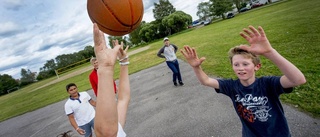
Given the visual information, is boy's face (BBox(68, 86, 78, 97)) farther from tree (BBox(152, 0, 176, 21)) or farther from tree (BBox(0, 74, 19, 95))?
tree (BBox(0, 74, 19, 95))

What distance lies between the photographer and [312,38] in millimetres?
9414

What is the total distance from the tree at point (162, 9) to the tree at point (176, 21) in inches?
298

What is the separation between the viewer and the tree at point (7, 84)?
78.2 m

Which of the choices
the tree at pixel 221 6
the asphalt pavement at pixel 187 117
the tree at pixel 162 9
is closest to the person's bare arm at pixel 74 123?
the asphalt pavement at pixel 187 117

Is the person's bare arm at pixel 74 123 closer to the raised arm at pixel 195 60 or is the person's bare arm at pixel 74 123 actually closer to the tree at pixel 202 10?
the raised arm at pixel 195 60

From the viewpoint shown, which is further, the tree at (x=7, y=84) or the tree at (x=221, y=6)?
the tree at (x=7, y=84)

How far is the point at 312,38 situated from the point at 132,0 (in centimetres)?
1016

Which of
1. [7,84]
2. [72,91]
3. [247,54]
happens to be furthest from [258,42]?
[7,84]

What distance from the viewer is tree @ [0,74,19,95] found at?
256 ft

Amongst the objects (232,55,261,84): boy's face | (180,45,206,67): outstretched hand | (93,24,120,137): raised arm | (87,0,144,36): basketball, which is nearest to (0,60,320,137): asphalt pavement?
(232,55,261,84): boy's face

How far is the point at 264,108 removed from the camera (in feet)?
7.41

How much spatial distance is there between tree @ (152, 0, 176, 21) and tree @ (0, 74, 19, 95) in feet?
205

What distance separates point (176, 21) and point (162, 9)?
464 inches

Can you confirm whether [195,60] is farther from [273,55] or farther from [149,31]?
[149,31]
